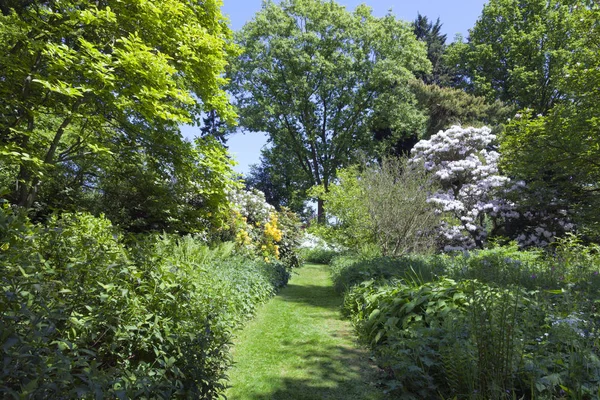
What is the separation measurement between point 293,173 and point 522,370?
25.7 metres

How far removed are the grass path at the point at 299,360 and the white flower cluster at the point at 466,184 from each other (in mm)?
9675

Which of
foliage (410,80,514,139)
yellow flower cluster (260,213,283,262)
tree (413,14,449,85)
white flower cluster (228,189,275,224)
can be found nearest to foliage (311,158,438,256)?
yellow flower cluster (260,213,283,262)

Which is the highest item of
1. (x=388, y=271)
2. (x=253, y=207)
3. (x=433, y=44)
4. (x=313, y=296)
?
(x=433, y=44)

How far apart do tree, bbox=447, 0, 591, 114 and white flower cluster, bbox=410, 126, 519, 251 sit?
871 centimetres

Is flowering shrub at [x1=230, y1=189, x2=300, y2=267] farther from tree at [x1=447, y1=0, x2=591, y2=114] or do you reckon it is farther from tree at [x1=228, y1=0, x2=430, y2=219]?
tree at [x1=447, y1=0, x2=591, y2=114]

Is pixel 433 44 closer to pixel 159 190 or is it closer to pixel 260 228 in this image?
pixel 260 228

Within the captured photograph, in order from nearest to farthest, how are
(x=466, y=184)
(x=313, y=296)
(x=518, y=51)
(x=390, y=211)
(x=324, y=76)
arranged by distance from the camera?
(x=313, y=296) → (x=390, y=211) → (x=466, y=184) → (x=518, y=51) → (x=324, y=76)

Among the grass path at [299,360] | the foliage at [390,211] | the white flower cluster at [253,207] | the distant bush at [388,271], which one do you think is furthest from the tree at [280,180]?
the grass path at [299,360]

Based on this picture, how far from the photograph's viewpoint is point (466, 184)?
16.3 meters

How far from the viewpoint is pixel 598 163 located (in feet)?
36.9

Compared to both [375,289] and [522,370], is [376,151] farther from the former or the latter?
[522,370]

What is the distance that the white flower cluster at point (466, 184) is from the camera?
15.3m

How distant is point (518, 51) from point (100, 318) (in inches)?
1101

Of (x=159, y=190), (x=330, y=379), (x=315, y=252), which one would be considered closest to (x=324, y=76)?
(x=315, y=252)
